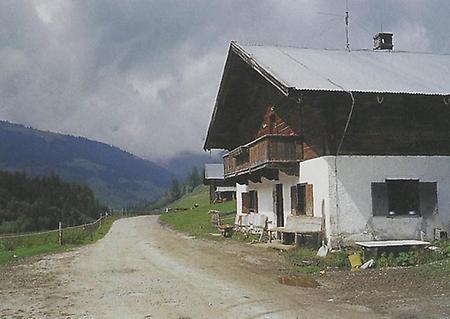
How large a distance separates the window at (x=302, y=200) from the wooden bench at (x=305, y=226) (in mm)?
382

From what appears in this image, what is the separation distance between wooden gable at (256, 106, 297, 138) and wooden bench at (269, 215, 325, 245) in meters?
3.07

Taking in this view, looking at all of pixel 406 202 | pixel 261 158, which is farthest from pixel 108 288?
pixel 406 202

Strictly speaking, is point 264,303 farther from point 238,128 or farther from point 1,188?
point 1,188

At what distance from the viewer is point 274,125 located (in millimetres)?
21891

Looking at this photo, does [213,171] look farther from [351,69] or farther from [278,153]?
[351,69]

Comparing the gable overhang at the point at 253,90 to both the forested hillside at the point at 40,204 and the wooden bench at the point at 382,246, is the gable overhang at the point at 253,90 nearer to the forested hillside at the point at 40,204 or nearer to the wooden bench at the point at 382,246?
the wooden bench at the point at 382,246

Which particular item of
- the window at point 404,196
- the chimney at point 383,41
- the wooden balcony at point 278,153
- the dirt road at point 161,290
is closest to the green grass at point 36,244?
the dirt road at point 161,290

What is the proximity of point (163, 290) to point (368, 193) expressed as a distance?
8192 mm

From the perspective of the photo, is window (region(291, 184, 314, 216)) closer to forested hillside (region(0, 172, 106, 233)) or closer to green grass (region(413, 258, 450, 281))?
green grass (region(413, 258, 450, 281))

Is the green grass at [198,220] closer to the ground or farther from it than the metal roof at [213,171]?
closer to the ground

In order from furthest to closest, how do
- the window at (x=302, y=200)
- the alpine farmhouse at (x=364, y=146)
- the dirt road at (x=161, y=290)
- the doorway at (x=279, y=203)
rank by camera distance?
the doorway at (x=279, y=203) → the window at (x=302, y=200) → the alpine farmhouse at (x=364, y=146) → the dirt road at (x=161, y=290)

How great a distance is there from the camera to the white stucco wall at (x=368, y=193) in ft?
55.3

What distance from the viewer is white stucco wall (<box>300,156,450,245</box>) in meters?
16.9

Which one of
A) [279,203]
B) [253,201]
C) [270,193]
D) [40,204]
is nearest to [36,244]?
[253,201]
